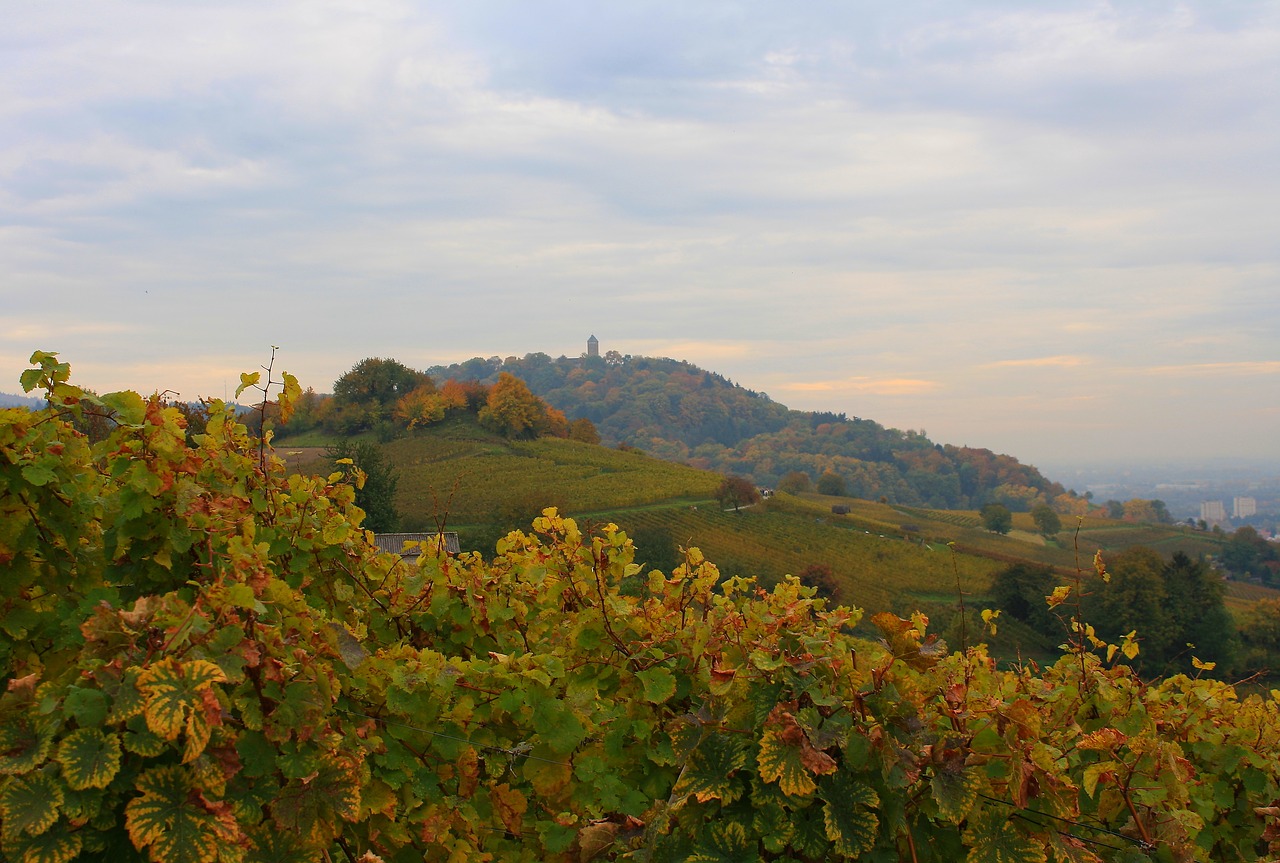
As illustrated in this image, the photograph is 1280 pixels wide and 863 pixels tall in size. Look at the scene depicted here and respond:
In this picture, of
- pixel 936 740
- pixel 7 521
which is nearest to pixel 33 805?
pixel 7 521

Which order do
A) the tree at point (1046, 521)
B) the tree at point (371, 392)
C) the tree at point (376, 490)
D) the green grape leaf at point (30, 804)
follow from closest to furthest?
the green grape leaf at point (30, 804)
the tree at point (376, 490)
the tree at point (371, 392)
the tree at point (1046, 521)

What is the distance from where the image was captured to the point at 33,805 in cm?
179

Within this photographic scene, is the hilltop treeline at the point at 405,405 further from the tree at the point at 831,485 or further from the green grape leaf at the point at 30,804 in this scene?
the green grape leaf at the point at 30,804

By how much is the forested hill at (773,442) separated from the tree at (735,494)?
53.9 metres

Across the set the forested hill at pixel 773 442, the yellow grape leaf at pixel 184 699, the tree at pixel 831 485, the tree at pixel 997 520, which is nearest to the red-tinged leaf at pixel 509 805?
the yellow grape leaf at pixel 184 699

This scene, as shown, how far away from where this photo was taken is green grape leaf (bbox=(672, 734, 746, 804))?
7.80ft

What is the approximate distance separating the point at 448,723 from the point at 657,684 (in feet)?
2.43

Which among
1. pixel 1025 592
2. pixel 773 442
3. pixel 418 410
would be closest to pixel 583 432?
pixel 418 410

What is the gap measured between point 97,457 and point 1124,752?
12.5 feet

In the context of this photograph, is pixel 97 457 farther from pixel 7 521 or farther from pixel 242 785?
pixel 242 785

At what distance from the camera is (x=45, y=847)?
5.93ft

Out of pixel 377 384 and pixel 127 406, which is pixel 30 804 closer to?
pixel 127 406

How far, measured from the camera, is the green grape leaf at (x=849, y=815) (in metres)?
2.29

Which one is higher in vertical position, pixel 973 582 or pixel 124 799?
pixel 124 799
